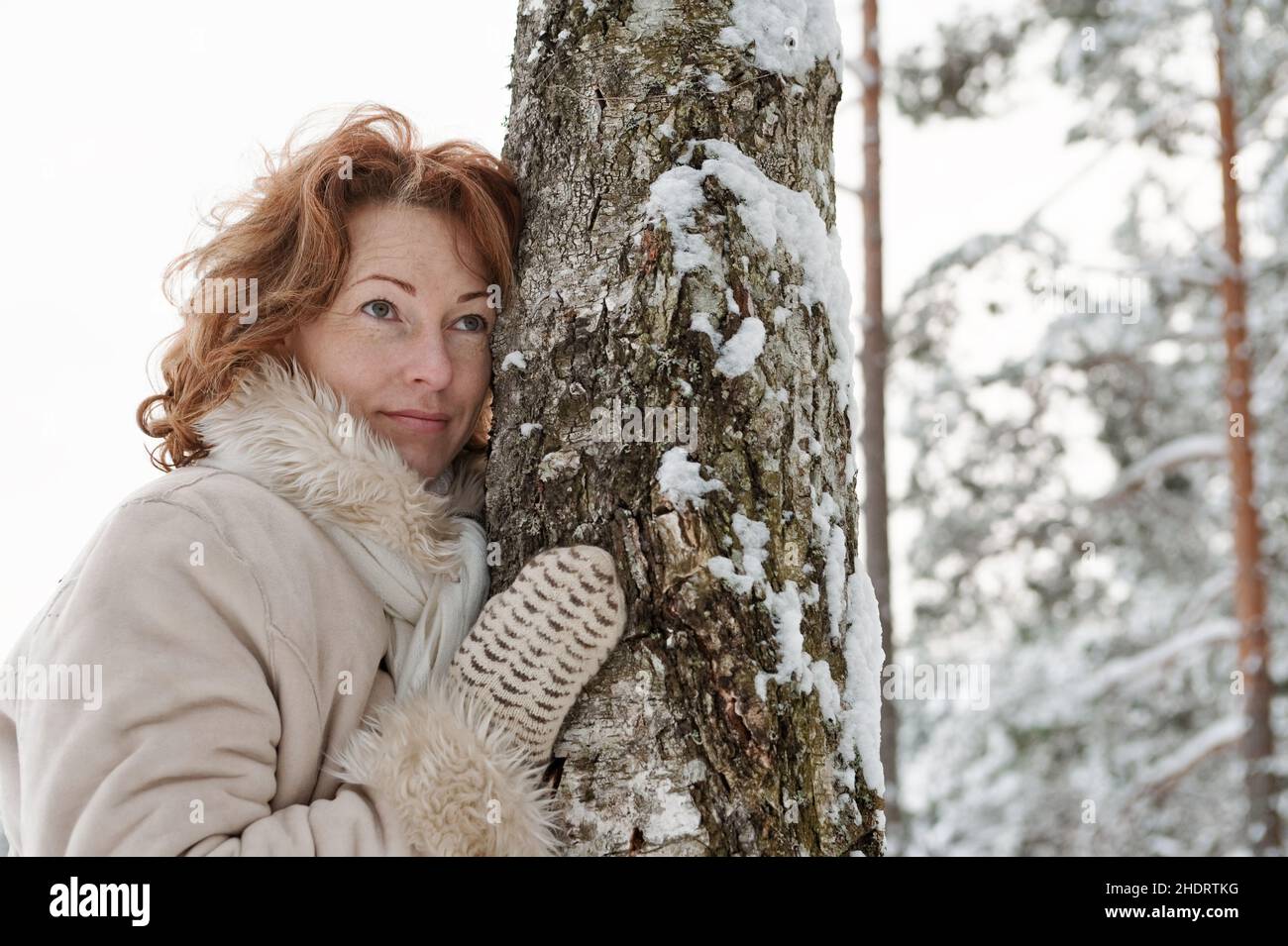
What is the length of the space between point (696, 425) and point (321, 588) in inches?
27.5

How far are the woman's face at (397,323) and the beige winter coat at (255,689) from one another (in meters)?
0.09

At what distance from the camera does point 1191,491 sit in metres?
9.07

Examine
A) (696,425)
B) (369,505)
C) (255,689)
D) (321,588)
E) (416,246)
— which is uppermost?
(416,246)

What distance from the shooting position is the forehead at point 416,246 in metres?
2.01

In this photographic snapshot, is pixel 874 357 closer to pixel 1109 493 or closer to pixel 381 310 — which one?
pixel 1109 493

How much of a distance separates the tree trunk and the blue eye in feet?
0.74

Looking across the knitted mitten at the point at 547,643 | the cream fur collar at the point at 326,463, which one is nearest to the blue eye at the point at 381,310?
the cream fur collar at the point at 326,463

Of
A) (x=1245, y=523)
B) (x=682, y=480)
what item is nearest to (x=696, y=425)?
(x=682, y=480)

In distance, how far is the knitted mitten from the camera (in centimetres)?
173

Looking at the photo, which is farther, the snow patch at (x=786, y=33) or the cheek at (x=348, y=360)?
the cheek at (x=348, y=360)

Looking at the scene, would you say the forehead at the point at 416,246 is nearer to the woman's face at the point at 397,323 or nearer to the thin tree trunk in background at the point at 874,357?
the woman's face at the point at 397,323

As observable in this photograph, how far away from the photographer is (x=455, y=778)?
1668mm
